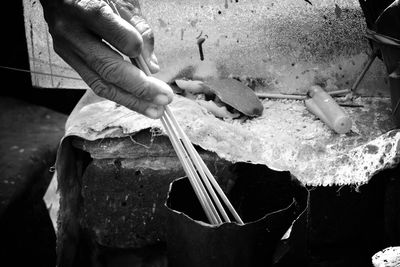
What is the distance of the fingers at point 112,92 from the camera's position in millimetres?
1319

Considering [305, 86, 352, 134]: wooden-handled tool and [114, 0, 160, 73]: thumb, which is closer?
[114, 0, 160, 73]: thumb

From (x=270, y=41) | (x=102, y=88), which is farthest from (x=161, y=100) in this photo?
(x=270, y=41)

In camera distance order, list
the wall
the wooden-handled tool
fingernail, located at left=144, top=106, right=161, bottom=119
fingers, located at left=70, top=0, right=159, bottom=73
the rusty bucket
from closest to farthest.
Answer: fingers, located at left=70, top=0, right=159, bottom=73 < fingernail, located at left=144, top=106, right=161, bottom=119 < the rusty bucket < the wooden-handled tool < the wall

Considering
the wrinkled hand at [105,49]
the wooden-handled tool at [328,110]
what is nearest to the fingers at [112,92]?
the wrinkled hand at [105,49]

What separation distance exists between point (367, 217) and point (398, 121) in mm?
384

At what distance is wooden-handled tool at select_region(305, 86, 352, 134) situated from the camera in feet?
6.84

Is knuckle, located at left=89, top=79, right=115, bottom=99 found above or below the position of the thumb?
below

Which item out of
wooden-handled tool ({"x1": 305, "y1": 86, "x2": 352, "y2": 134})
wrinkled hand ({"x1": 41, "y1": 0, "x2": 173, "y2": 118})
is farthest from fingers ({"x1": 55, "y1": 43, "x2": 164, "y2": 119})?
wooden-handled tool ({"x1": 305, "y1": 86, "x2": 352, "y2": 134})

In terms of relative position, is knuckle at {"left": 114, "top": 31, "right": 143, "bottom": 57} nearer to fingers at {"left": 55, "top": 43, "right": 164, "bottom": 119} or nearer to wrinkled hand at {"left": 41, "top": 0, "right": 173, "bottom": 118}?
wrinkled hand at {"left": 41, "top": 0, "right": 173, "bottom": 118}

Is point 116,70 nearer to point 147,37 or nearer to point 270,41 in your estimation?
point 147,37

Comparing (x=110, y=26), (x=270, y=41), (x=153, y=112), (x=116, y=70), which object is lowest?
(x=270, y=41)

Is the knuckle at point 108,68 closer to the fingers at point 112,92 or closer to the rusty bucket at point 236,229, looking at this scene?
the fingers at point 112,92

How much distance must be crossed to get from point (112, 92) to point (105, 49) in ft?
0.36

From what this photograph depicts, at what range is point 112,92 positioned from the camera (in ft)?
4.35
